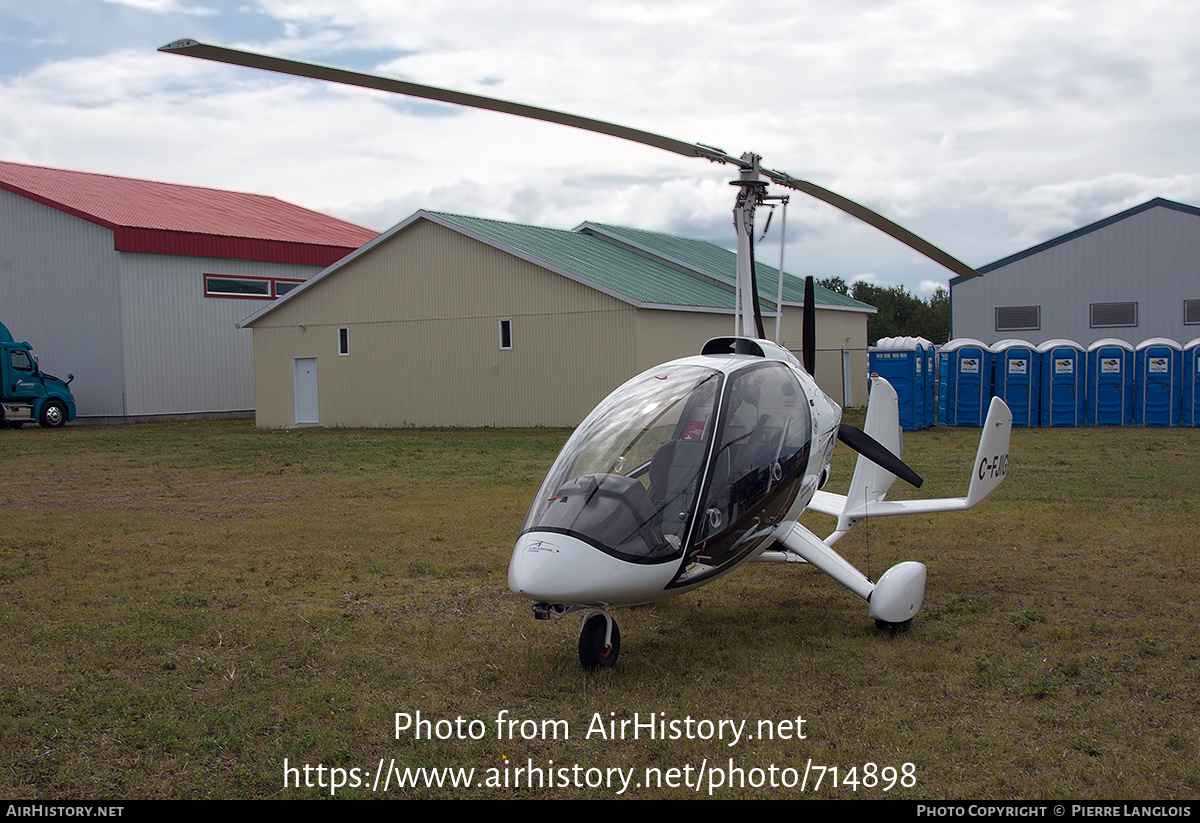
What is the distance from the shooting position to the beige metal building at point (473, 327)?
2411 cm

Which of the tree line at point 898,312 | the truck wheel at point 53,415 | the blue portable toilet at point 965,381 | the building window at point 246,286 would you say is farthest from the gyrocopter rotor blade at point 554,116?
the tree line at point 898,312

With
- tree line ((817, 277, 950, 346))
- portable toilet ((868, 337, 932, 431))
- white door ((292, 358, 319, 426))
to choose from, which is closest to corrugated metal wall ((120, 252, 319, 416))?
white door ((292, 358, 319, 426))

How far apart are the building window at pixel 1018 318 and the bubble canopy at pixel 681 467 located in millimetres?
26523

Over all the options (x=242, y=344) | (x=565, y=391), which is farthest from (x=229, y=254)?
(x=565, y=391)

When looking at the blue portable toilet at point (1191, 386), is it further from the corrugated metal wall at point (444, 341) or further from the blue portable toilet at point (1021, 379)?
the corrugated metal wall at point (444, 341)

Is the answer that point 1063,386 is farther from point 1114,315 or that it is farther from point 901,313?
point 901,313

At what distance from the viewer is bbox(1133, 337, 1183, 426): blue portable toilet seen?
2252cm

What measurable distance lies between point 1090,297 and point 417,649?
28.4 m

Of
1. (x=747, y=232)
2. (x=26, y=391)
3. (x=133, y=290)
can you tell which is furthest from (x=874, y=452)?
(x=133, y=290)

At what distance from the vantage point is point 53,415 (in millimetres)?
28703

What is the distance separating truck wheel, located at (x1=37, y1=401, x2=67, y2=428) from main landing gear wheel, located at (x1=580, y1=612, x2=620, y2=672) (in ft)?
90.0

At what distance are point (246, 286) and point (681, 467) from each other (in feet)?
98.1

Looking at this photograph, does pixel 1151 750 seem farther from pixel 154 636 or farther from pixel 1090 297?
pixel 1090 297

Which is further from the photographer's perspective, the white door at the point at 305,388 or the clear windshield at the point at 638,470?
the white door at the point at 305,388
